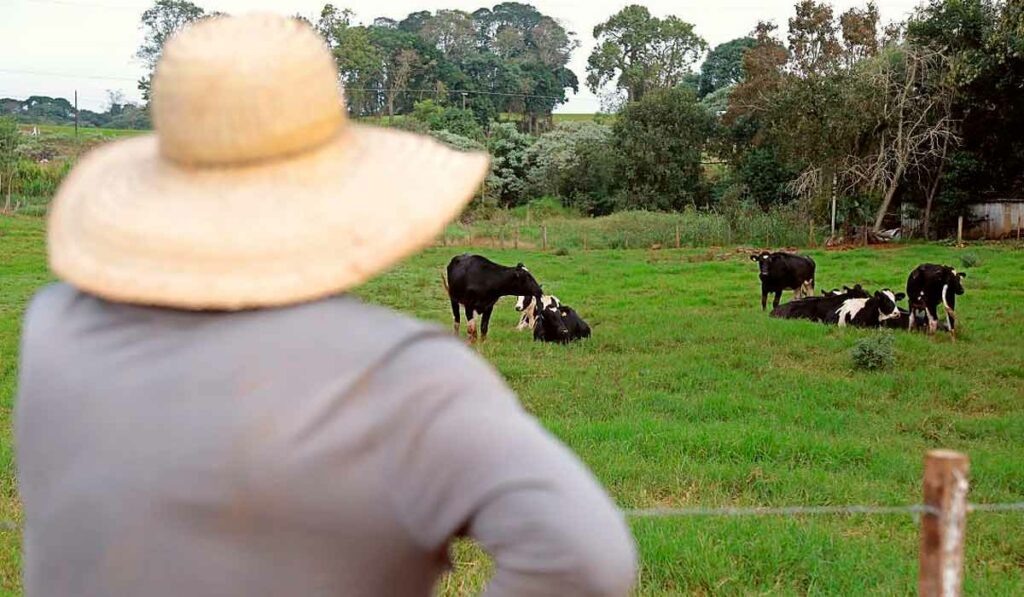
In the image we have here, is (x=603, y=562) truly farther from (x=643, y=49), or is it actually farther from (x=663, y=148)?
(x=643, y=49)

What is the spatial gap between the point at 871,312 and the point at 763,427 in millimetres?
6721

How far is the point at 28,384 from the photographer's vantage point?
5.01 feet

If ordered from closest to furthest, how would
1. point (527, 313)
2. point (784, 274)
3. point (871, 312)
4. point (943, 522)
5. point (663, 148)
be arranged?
point (943, 522) → point (871, 312) → point (527, 313) → point (784, 274) → point (663, 148)

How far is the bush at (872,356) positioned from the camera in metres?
10.5

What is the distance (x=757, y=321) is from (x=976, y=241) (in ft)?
60.4

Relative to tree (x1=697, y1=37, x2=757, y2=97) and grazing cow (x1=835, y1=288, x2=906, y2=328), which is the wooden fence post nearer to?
grazing cow (x1=835, y1=288, x2=906, y2=328)

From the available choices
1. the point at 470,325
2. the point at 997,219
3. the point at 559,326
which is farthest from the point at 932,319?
the point at 997,219

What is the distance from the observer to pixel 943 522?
2477 millimetres

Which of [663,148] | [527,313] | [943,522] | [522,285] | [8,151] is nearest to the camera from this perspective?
[943,522]

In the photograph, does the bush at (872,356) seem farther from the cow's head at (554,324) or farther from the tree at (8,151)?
the tree at (8,151)

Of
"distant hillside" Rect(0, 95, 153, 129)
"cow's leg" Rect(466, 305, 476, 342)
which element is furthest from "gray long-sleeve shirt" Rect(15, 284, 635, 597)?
"distant hillside" Rect(0, 95, 153, 129)

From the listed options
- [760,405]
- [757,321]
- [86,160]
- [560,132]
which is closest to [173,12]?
[560,132]

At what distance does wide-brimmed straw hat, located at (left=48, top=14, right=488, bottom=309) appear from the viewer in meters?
1.39

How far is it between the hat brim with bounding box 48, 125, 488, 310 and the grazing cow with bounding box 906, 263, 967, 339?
12.9m
